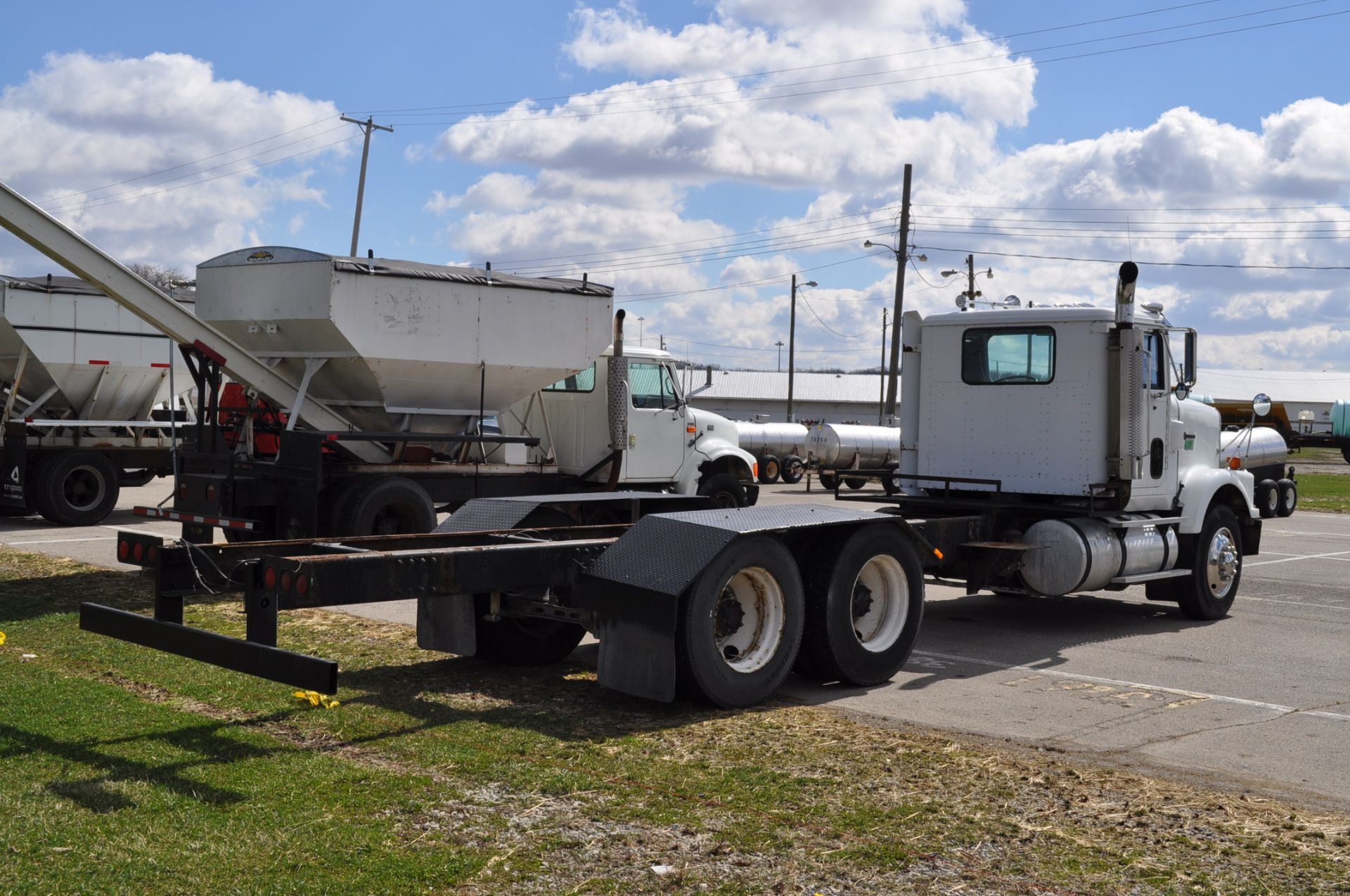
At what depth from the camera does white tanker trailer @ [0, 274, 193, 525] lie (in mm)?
18578

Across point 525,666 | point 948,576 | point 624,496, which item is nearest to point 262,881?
point 525,666

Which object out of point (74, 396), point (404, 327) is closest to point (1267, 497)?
point (404, 327)

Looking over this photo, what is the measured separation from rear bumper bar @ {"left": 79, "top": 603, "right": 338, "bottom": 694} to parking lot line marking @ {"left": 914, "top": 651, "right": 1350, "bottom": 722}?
526 cm

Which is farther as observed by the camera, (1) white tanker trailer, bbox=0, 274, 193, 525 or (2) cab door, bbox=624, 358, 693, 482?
(1) white tanker trailer, bbox=0, 274, 193, 525

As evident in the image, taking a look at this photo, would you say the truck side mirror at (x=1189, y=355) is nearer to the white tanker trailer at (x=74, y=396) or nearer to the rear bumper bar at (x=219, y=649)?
the rear bumper bar at (x=219, y=649)

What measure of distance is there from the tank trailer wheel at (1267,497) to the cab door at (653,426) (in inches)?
555

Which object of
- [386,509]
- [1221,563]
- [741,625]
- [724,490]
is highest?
[724,490]

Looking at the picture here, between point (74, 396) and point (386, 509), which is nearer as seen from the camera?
point (386, 509)

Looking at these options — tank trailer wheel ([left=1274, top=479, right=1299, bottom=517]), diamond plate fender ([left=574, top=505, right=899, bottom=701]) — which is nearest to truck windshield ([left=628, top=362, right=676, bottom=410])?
diamond plate fender ([left=574, top=505, right=899, bottom=701])

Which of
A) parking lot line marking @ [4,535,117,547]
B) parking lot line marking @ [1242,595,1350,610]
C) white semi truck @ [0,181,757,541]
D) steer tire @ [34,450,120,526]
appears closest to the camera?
parking lot line marking @ [1242,595,1350,610]

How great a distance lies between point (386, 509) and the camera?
46.3 ft

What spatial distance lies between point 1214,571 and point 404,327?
8.36 metres

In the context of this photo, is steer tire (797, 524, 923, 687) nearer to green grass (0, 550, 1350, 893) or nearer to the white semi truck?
green grass (0, 550, 1350, 893)

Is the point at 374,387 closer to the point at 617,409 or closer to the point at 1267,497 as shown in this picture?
the point at 617,409
